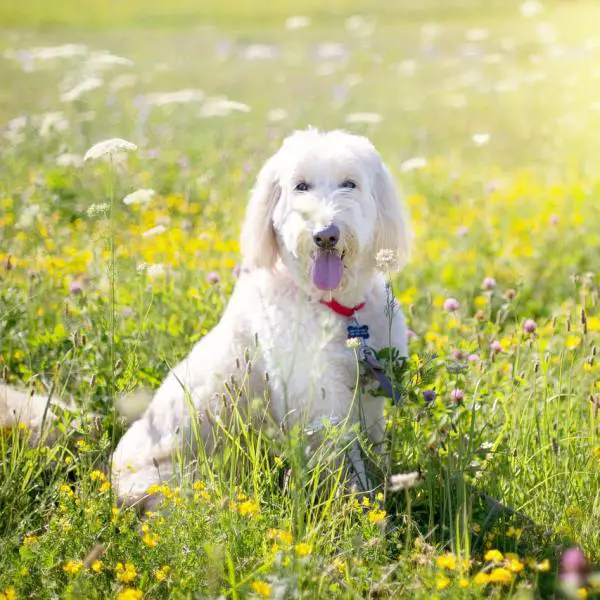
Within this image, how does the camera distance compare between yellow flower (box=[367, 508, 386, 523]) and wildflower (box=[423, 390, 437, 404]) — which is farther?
wildflower (box=[423, 390, 437, 404])

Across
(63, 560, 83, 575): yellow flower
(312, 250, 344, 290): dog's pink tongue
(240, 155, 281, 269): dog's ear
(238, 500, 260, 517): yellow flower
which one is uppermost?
(240, 155, 281, 269): dog's ear

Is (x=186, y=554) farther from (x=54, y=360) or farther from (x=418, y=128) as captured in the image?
(x=418, y=128)

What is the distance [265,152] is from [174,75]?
15.6 ft

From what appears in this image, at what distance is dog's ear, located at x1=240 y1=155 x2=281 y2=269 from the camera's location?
345 cm

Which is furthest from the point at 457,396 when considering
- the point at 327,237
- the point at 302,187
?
the point at 302,187

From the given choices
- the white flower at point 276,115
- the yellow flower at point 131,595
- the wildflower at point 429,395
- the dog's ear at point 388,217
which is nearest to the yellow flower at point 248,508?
the yellow flower at point 131,595

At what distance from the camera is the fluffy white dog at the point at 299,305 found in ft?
10.6

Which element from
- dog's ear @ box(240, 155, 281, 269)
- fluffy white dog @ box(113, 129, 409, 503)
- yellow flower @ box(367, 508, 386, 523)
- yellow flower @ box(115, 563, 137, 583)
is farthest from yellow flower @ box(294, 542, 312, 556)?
dog's ear @ box(240, 155, 281, 269)

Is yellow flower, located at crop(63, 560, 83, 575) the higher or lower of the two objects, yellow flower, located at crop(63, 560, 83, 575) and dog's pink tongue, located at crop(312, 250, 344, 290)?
the lower

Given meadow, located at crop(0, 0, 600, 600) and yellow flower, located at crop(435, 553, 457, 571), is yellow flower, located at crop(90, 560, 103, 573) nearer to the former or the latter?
meadow, located at crop(0, 0, 600, 600)

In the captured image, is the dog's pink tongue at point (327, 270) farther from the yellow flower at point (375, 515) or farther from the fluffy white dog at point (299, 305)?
the yellow flower at point (375, 515)

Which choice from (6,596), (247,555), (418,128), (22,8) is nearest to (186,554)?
(247,555)

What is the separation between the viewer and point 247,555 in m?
2.63

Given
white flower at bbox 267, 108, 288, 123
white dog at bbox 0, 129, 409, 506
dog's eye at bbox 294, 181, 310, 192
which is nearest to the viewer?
white dog at bbox 0, 129, 409, 506
